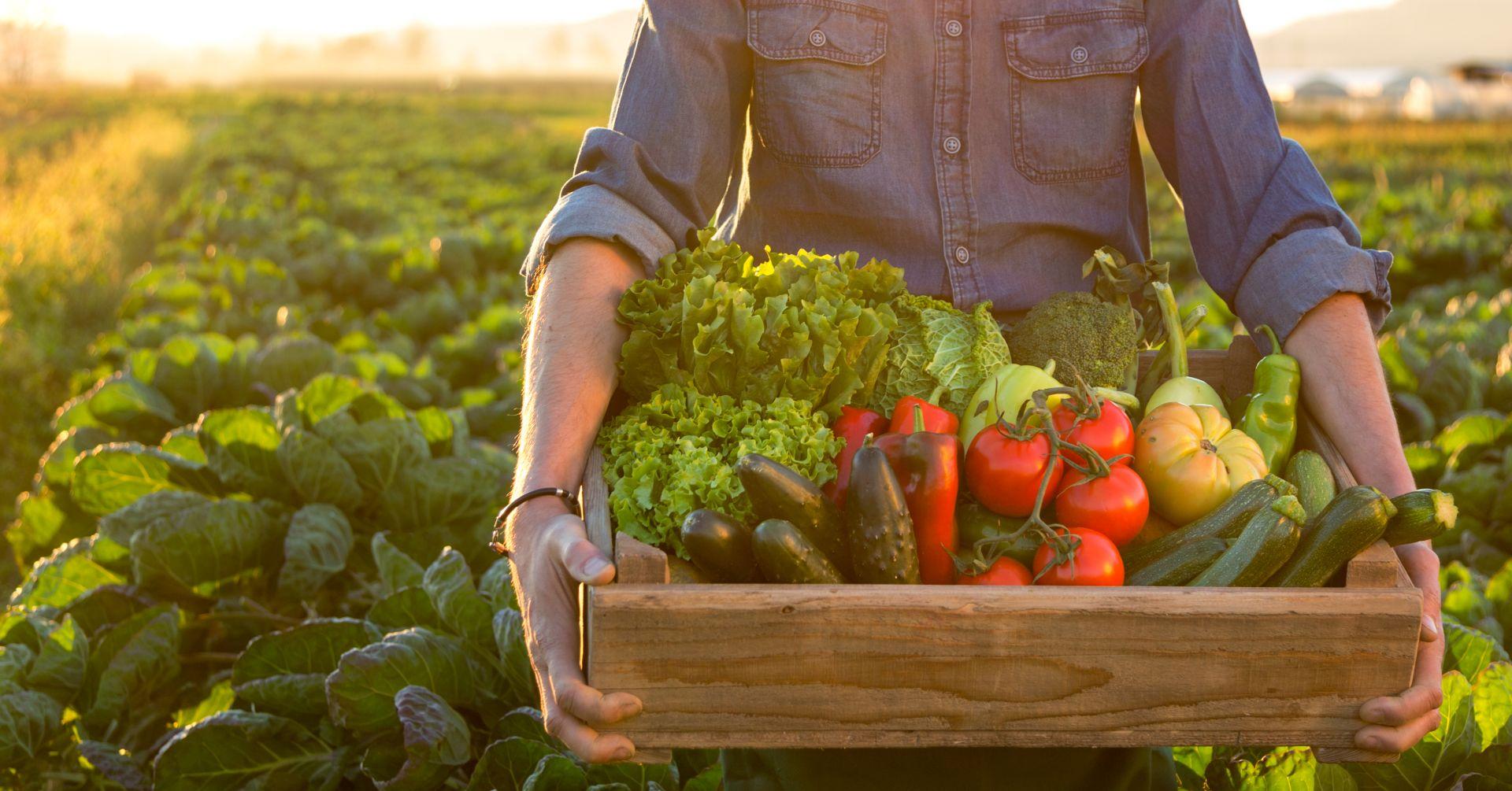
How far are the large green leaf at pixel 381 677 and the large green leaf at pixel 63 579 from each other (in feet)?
5.28

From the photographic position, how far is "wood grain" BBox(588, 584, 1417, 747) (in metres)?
1.91

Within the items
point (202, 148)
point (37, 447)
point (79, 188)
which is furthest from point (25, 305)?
point (202, 148)

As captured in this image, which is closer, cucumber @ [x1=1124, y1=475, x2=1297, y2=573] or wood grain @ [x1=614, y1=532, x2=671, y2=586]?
wood grain @ [x1=614, y1=532, x2=671, y2=586]

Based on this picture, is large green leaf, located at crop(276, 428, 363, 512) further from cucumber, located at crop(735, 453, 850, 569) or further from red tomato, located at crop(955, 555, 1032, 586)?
red tomato, located at crop(955, 555, 1032, 586)

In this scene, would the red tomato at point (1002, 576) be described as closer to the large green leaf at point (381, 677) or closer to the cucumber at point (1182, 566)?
the cucumber at point (1182, 566)

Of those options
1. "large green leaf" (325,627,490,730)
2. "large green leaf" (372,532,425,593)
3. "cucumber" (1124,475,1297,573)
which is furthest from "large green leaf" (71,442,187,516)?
"cucumber" (1124,475,1297,573)

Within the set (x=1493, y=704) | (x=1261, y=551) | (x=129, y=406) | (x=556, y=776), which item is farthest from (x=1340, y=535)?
(x=129, y=406)

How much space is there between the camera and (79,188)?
1855 centimetres

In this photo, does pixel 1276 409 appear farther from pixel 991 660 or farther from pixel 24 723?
pixel 24 723

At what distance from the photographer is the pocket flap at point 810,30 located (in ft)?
9.55

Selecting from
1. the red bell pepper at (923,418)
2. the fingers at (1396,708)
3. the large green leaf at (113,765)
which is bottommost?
the large green leaf at (113,765)

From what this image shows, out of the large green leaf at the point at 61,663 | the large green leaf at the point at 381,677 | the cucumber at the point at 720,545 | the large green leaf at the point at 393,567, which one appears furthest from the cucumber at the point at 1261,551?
the large green leaf at the point at 61,663

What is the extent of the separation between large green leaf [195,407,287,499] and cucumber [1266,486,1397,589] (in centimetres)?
391

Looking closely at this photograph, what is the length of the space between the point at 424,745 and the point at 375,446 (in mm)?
1892
